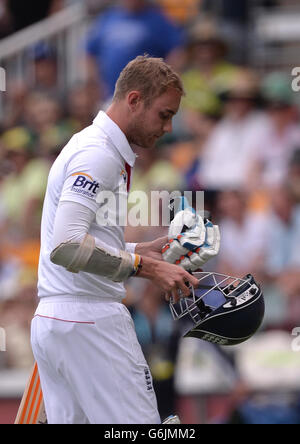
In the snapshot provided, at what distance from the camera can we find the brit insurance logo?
3.56 meters

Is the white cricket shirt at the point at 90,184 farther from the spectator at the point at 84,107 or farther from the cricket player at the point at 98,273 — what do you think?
the spectator at the point at 84,107

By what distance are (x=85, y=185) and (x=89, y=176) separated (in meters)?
0.04

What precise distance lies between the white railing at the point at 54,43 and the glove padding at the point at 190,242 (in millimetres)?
6216

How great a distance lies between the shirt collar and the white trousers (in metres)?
0.61

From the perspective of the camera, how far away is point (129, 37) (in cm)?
859

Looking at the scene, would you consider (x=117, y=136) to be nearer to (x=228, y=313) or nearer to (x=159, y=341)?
(x=228, y=313)

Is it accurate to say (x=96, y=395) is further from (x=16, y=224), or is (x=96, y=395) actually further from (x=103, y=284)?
(x=16, y=224)

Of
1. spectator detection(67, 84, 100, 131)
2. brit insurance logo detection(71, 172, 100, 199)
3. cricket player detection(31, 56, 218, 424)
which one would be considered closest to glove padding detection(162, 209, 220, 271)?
cricket player detection(31, 56, 218, 424)

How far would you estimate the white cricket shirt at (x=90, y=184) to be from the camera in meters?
3.60

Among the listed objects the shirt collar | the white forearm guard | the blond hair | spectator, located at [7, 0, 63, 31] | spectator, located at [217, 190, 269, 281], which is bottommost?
spectator, located at [217, 190, 269, 281]

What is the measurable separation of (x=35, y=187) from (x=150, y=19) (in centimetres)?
190

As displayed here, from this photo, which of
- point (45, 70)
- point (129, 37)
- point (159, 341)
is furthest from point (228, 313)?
point (45, 70)

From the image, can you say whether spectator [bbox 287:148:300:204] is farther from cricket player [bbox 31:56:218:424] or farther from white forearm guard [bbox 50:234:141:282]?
white forearm guard [bbox 50:234:141:282]

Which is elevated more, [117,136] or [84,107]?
[84,107]
